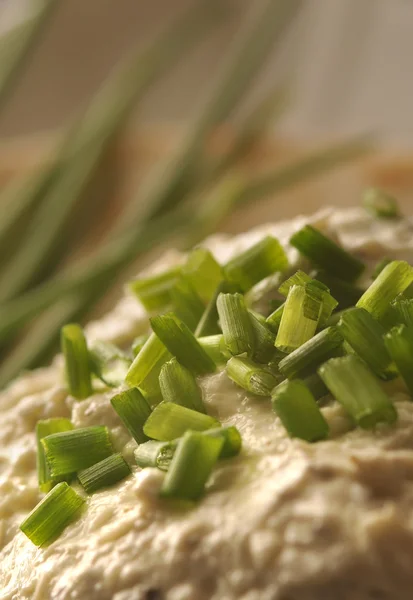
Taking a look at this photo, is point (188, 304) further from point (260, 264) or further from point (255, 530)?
point (255, 530)

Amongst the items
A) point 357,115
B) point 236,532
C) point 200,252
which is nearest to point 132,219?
point 200,252

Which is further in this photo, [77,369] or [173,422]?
[77,369]

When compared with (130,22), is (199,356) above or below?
below

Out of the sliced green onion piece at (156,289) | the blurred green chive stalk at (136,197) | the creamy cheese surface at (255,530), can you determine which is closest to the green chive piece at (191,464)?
the creamy cheese surface at (255,530)

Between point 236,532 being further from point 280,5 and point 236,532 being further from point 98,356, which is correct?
point 280,5

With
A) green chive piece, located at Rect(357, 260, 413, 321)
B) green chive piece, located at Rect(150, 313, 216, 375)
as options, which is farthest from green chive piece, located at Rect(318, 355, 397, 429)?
green chive piece, located at Rect(150, 313, 216, 375)

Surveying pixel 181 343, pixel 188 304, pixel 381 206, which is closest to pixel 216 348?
pixel 181 343
